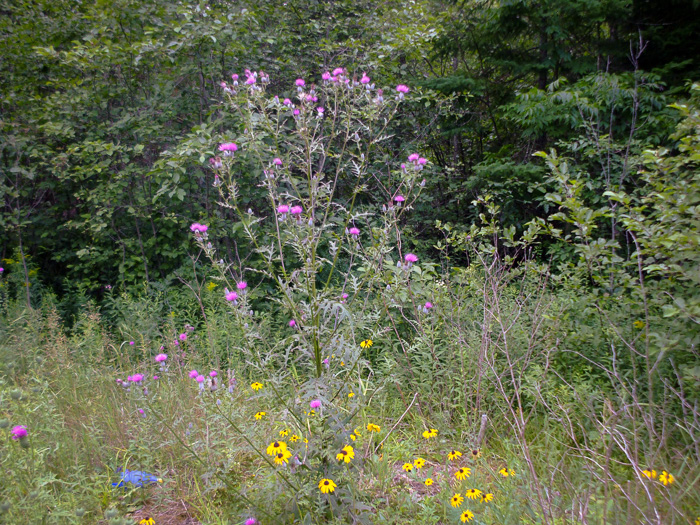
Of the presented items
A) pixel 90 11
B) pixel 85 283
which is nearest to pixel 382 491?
pixel 85 283

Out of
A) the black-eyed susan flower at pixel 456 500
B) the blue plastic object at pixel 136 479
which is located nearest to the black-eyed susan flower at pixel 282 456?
the black-eyed susan flower at pixel 456 500

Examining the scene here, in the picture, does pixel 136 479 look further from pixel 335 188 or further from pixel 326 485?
pixel 335 188

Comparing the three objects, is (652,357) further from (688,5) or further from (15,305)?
(15,305)

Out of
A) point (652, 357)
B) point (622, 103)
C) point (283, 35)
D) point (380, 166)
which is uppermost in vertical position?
point (283, 35)

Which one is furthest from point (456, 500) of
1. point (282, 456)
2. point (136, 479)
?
point (136, 479)

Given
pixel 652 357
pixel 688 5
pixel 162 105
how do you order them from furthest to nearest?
pixel 688 5
pixel 162 105
pixel 652 357

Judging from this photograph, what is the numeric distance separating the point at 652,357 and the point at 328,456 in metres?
1.94

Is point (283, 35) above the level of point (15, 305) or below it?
above

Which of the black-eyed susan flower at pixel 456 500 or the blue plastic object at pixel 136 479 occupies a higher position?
the black-eyed susan flower at pixel 456 500

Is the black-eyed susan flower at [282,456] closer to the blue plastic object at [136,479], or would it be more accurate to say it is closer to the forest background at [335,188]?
the blue plastic object at [136,479]

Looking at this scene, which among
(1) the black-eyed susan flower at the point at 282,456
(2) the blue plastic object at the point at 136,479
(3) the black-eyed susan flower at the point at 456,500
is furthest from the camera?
(2) the blue plastic object at the point at 136,479

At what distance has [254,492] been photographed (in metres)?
1.83

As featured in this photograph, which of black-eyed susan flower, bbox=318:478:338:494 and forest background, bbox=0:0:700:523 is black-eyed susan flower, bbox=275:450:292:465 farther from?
forest background, bbox=0:0:700:523

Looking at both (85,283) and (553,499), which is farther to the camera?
(85,283)
